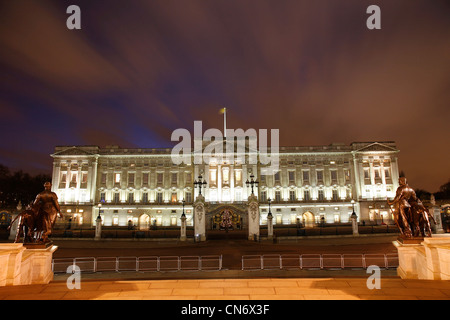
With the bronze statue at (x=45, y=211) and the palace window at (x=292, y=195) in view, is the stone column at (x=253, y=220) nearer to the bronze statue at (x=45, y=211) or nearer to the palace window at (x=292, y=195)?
the bronze statue at (x=45, y=211)

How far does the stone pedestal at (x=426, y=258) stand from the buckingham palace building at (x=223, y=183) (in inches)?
1922

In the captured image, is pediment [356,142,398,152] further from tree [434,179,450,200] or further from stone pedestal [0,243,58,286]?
stone pedestal [0,243,58,286]

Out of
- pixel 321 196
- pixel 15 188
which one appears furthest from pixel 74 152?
pixel 321 196

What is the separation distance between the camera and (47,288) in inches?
345

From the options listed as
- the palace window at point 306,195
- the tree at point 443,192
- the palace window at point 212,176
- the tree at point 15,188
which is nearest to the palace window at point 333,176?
the palace window at point 306,195

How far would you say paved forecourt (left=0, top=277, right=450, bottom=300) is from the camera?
7648 millimetres

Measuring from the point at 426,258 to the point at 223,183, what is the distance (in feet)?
170

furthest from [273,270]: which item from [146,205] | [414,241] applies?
[146,205]

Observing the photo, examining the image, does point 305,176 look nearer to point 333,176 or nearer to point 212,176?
point 333,176

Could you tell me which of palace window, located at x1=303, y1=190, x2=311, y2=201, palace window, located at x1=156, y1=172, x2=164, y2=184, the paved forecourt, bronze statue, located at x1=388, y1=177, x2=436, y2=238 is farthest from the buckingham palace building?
the paved forecourt

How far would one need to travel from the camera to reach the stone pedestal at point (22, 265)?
8.92m

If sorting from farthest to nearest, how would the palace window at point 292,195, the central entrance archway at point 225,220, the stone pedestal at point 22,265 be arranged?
the palace window at point 292,195 < the central entrance archway at point 225,220 < the stone pedestal at point 22,265

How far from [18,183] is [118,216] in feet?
114
